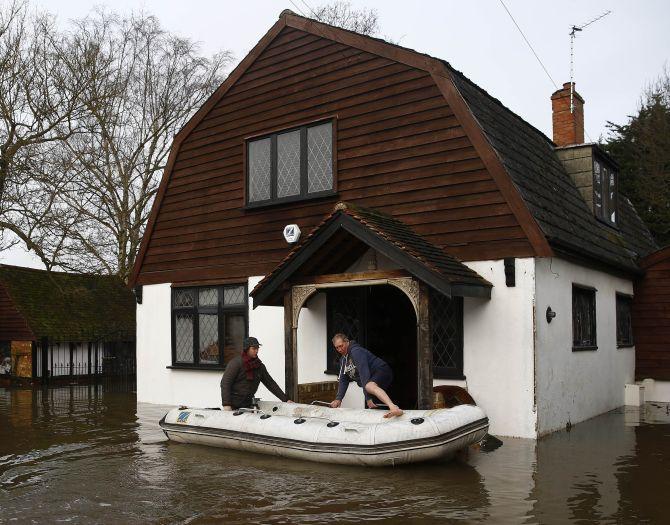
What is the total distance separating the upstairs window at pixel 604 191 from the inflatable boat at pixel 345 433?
7822 mm

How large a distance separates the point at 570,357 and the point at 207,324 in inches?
291

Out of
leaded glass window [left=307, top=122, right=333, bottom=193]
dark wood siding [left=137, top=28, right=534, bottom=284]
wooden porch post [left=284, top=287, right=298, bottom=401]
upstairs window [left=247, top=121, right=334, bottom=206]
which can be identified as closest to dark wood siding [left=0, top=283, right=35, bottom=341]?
dark wood siding [left=137, top=28, right=534, bottom=284]

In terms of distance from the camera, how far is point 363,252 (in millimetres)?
12336

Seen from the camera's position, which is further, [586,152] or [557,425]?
[586,152]

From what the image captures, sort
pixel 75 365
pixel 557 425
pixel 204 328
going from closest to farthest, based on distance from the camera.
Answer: pixel 557 425, pixel 204 328, pixel 75 365

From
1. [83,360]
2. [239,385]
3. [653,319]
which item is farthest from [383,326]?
[83,360]

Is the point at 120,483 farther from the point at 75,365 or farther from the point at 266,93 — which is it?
the point at 75,365

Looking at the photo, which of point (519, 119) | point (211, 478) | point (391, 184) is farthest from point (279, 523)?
point (519, 119)

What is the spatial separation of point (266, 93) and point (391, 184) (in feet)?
12.4

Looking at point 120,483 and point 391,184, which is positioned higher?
point 391,184

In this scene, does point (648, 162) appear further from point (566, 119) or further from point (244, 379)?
point (244, 379)

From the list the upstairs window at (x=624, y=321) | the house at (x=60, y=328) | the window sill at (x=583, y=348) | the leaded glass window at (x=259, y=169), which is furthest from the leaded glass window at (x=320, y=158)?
the house at (x=60, y=328)

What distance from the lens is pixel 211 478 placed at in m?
8.44

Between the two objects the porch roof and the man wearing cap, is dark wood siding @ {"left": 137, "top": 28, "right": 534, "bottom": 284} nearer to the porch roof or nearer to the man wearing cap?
the porch roof
